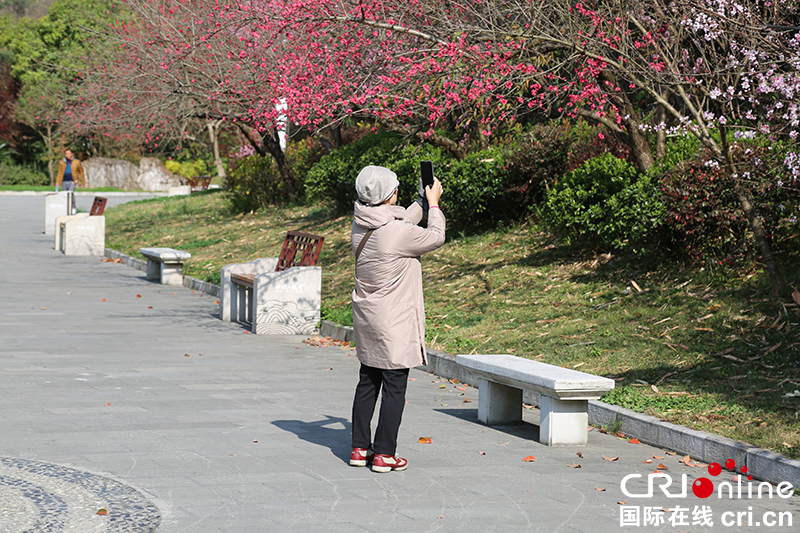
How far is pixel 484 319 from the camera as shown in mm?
10992

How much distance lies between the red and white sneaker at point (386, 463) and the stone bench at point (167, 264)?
36.3 ft

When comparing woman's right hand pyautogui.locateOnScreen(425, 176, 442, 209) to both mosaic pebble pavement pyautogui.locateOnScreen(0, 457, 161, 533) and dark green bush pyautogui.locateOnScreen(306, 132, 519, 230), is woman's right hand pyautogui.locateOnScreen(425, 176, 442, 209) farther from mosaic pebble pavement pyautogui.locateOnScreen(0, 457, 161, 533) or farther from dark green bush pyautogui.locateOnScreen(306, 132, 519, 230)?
dark green bush pyautogui.locateOnScreen(306, 132, 519, 230)

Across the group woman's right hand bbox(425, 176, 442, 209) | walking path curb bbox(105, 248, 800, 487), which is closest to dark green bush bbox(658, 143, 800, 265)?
walking path curb bbox(105, 248, 800, 487)

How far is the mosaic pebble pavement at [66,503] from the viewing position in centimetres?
469

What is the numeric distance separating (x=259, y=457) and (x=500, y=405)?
215cm

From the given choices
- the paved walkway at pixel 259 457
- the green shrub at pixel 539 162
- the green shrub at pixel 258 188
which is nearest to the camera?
the paved walkway at pixel 259 457

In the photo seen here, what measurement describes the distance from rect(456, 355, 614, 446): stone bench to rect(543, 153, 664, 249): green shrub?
174 inches

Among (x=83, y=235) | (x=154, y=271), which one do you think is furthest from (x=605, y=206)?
(x=83, y=235)

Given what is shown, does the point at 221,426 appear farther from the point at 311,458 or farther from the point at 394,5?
the point at 394,5

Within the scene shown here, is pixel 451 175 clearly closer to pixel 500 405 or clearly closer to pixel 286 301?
pixel 286 301

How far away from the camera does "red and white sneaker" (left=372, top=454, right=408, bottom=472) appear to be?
5.87 metres

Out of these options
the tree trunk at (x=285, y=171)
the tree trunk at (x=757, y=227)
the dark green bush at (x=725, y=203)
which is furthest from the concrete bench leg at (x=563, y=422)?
the tree trunk at (x=285, y=171)

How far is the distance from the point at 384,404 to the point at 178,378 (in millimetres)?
3410

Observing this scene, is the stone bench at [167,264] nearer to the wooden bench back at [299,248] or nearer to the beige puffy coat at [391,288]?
the wooden bench back at [299,248]
